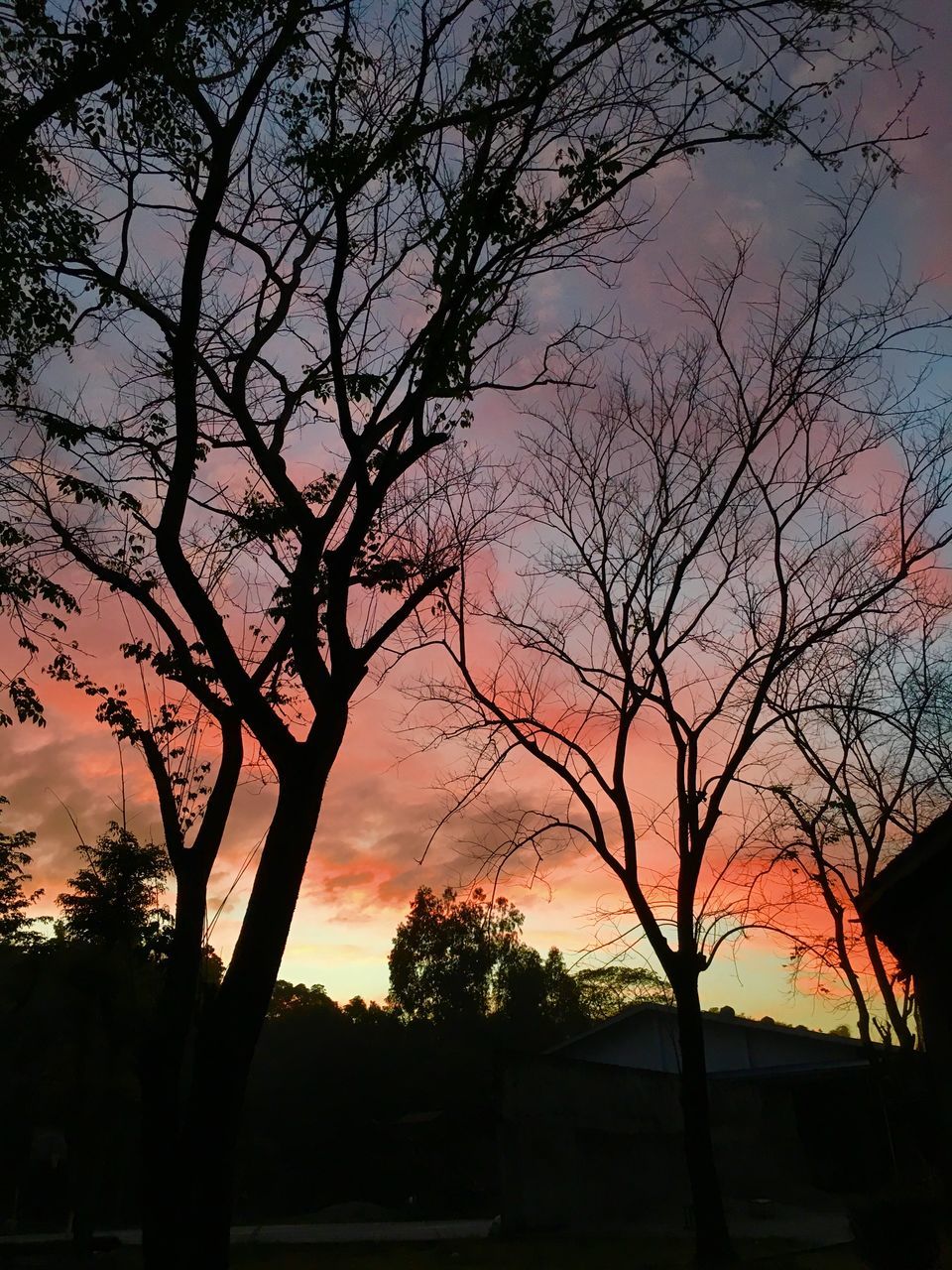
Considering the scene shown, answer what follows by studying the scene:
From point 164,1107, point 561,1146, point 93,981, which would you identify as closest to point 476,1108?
point 561,1146

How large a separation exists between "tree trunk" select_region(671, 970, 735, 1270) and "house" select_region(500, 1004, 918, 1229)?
6.41 metres

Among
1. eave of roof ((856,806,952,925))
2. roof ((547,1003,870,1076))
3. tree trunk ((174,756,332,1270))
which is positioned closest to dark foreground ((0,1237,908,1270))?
eave of roof ((856,806,952,925))

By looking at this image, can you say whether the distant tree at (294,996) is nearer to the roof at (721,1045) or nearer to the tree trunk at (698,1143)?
the roof at (721,1045)

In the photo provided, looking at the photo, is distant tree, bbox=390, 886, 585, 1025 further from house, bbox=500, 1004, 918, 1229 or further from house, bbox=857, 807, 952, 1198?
house, bbox=857, 807, 952, 1198

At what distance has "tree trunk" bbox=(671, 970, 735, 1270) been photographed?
42.7 ft

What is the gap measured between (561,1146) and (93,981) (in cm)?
965

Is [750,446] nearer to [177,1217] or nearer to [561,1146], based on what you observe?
[177,1217]

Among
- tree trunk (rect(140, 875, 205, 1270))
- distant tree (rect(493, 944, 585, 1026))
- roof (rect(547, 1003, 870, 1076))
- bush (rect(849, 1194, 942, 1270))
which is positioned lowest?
bush (rect(849, 1194, 942, 1270))

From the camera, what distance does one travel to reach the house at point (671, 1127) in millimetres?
19516

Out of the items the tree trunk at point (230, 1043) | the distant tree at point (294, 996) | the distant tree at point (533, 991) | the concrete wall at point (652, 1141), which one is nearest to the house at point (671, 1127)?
the concrete wall at point (652, 1141)

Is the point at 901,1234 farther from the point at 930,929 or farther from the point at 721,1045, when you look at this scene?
the point at 721,1045

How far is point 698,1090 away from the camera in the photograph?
542 inches

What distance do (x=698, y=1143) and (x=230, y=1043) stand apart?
904 centimetres

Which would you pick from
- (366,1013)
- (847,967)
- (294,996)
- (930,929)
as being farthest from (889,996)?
(294,996)
